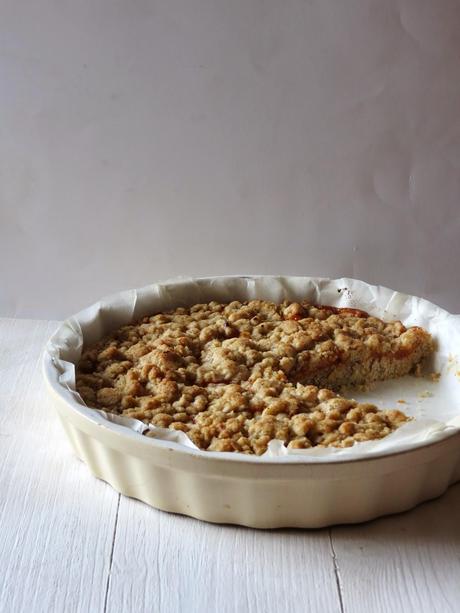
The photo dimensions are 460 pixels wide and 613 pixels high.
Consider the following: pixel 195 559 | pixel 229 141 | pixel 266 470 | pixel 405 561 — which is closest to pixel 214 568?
pixel 195 559

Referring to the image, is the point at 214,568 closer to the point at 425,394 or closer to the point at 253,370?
the point at 253,370

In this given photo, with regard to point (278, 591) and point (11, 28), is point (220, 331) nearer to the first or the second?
point (278, 591)

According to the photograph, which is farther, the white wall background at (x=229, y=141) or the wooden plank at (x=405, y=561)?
the white wall background at (x=229, y=141)

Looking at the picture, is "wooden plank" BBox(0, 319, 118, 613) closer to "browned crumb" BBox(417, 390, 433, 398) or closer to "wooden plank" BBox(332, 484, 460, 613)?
"wooden plank" BBox(332, 484, 460, 613)

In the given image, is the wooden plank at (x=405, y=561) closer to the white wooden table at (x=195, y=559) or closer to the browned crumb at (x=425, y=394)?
the white wooden table at (x=195, y=559)

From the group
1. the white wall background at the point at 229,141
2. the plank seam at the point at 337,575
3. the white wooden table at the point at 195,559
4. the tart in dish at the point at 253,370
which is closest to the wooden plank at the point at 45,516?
the white wooden table at the point at 195,559

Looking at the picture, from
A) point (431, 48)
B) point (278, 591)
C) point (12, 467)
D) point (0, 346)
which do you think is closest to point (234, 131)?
point (431, 48)
